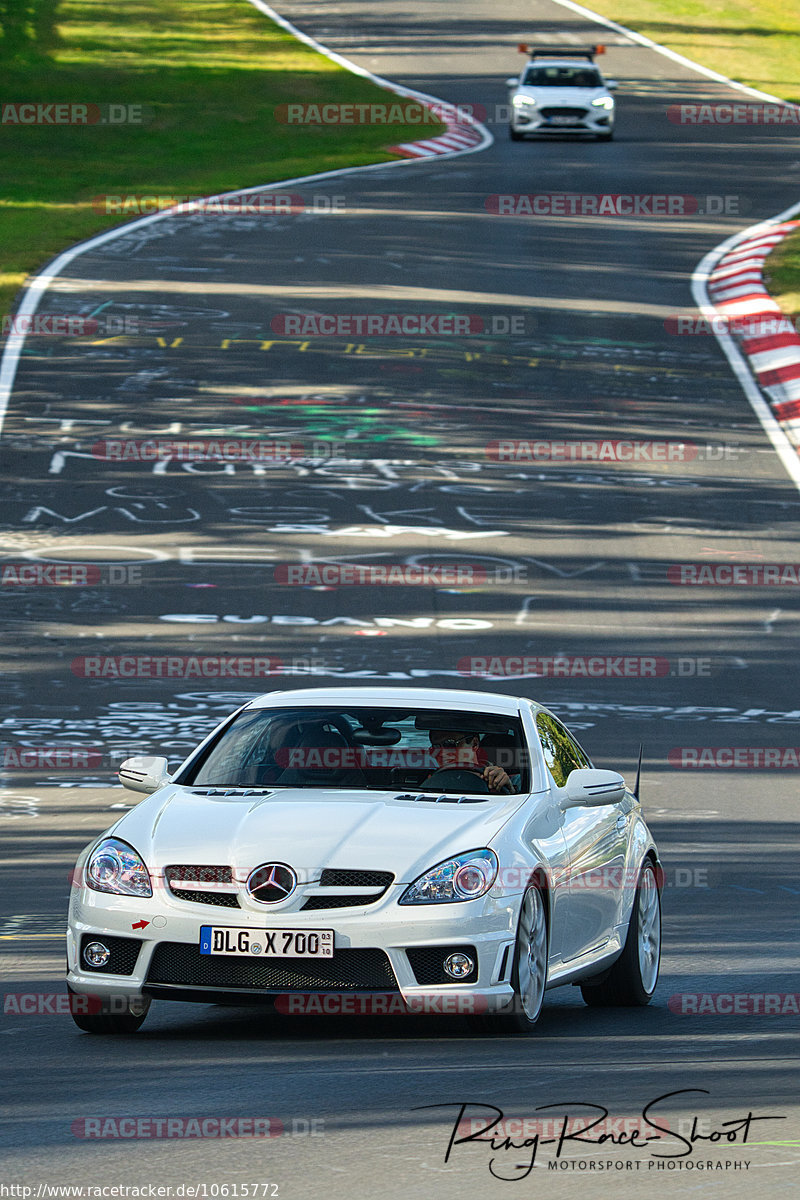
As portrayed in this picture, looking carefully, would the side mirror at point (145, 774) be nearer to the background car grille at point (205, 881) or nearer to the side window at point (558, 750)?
the background car grille at point (205, 881)

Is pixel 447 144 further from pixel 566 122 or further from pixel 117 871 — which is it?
pixel 117 871

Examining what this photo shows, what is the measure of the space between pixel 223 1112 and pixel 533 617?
11.6 metres

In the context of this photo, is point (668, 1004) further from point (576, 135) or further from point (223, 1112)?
point (576, 135)

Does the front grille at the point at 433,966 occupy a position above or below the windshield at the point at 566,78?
below

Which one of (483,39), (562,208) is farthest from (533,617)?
(483,39)

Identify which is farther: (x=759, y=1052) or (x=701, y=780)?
(x=701, y=780)

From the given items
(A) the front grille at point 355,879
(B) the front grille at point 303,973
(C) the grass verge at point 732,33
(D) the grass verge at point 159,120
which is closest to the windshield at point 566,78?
(D) the grass verge at point 159,120

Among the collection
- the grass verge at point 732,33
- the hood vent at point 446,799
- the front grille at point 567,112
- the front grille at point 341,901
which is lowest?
the front grille at point 341,901

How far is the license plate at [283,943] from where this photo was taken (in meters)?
7.26

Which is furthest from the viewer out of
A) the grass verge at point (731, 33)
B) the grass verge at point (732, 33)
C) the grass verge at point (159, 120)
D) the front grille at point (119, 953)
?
the grass verge at point (731, 33)

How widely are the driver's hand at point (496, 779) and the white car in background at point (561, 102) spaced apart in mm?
34986

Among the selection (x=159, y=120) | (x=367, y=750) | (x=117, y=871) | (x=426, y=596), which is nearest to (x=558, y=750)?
(x=367, y=750)

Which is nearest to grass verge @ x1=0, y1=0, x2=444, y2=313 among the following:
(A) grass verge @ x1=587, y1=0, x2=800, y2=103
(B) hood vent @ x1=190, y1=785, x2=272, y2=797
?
(A) grass verge @ x1=587, y1=0, x2=800, y2=103

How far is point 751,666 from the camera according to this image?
1673cm
